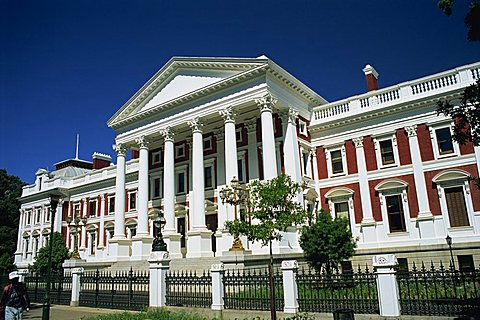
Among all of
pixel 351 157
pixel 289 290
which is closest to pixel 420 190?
pixel 351 157

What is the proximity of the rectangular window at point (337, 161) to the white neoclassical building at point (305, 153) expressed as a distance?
0.24 feet

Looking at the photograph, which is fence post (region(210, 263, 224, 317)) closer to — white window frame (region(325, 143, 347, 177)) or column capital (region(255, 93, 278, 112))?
column capital (region(255, 93, 278, 112))

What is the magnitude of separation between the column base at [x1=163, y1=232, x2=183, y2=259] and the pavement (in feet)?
32.9

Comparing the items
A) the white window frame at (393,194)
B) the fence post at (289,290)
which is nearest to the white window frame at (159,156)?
the white window frame at (393,194)

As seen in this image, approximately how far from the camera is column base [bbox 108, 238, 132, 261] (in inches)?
1228

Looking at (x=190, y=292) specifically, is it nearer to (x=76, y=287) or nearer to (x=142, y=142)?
(x=76, y=287)

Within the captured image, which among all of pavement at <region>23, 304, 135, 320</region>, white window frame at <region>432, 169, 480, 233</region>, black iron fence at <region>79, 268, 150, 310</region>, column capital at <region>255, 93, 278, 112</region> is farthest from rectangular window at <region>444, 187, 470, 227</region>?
pavement at <region>23, 304, 135, 320</region>

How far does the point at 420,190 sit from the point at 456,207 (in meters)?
2.20

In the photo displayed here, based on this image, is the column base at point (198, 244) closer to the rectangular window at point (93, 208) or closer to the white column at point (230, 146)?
the white column at point (230, 146)

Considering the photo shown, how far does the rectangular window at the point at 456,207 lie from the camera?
23.4 metres

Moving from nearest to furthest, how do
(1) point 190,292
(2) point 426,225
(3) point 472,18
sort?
(3) point 472,18 < (1) point 190,292 < (2) point 426,225

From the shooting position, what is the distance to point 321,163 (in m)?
29.4

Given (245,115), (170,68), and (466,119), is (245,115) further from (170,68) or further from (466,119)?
(466,119)

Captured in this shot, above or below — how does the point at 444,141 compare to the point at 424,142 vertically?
below
